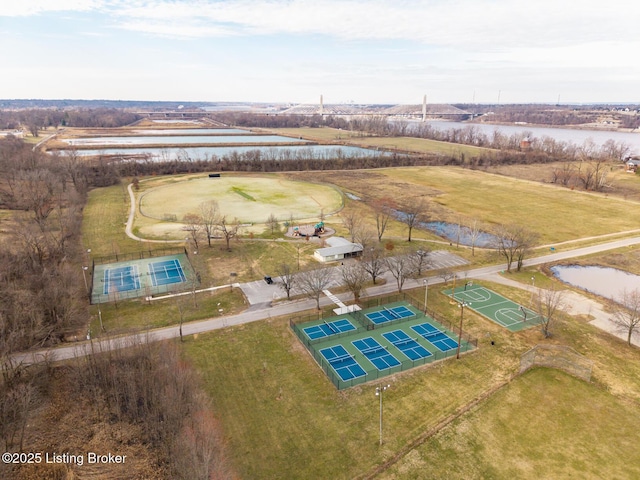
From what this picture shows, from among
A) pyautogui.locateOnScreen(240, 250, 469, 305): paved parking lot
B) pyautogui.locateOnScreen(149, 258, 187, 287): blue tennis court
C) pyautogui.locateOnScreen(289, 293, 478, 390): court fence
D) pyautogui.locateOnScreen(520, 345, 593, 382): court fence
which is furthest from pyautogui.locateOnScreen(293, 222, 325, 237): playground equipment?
pyautogui.locateOnScreen(520, 345, 593, 382): court fence

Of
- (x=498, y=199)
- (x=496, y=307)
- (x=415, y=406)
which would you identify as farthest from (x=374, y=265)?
(x=498, y=199)

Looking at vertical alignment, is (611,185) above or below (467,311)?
above

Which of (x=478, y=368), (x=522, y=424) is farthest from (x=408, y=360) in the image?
(x=522, y=424)

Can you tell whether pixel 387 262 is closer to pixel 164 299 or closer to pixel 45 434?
pixel 164 299

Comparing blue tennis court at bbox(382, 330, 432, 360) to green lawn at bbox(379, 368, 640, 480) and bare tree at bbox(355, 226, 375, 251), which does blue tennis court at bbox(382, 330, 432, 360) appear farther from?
bare tree at bbox(355, 226, 375, 251)

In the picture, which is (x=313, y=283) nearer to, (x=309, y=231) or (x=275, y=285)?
(x=275, y=285)
